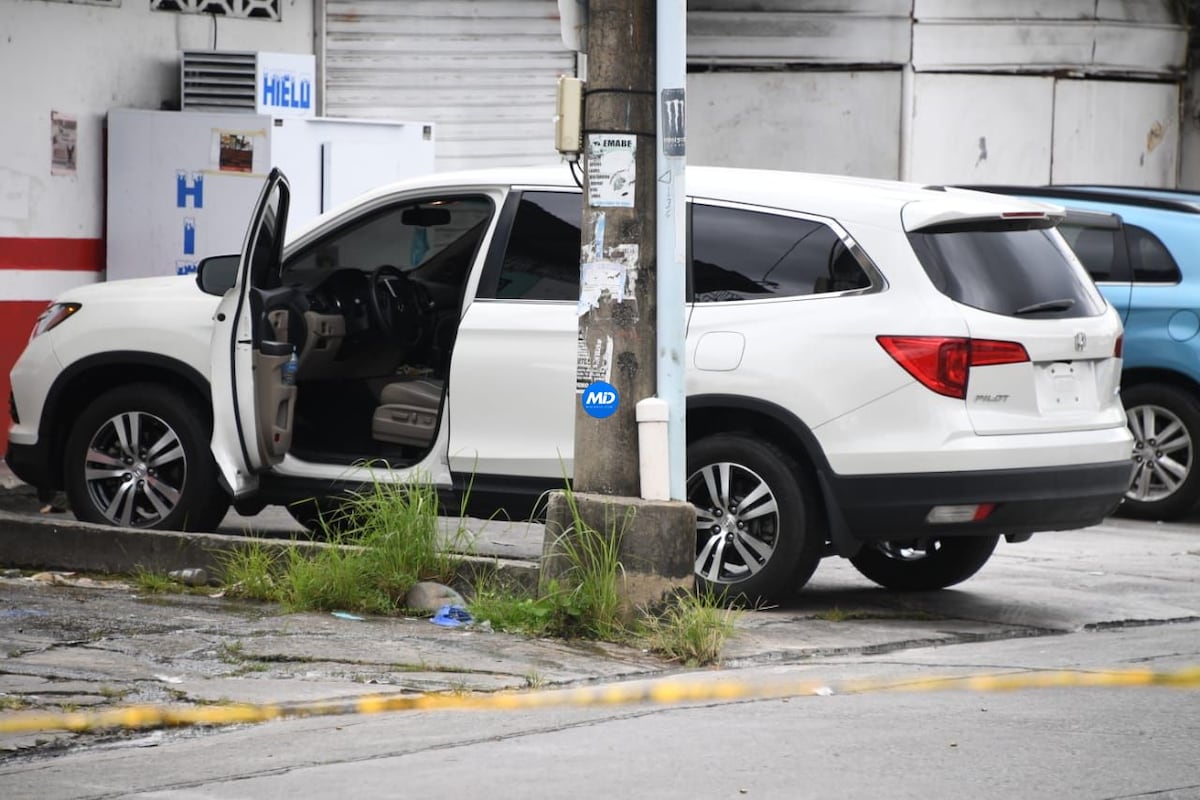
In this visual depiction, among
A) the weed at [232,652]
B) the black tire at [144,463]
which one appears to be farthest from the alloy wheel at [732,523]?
the black tire at [144,463]

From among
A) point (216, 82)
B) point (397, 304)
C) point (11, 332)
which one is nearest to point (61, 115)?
point (216, 82)

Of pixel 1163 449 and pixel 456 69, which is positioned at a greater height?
pixel 456 69

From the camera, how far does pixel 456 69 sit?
50.0ft

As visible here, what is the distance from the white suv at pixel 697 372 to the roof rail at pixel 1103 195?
3.78 meters

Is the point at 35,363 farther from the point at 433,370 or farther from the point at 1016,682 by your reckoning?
the point at 1016,682

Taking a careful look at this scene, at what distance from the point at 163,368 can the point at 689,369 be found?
8.42ft

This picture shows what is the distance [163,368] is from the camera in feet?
29.9

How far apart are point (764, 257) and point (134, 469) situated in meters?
3.11

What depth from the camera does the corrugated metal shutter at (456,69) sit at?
14906 mm

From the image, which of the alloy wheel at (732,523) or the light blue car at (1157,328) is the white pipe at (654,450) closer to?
the alloy wheel at (732,523)

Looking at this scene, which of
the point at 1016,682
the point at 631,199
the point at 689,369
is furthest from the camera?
the point at 689,369

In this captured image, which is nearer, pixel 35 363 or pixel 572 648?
pixel 572 648

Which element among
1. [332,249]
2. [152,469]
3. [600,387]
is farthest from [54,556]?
[600,387]

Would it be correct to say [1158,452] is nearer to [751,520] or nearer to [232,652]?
[751,520]
